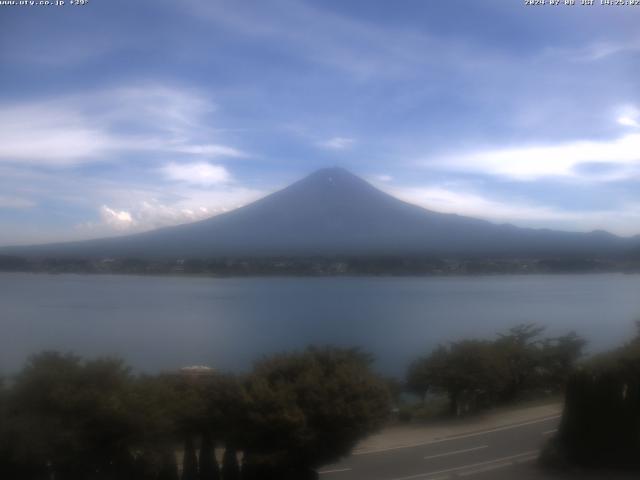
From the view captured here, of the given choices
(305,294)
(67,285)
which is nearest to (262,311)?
(305,294)

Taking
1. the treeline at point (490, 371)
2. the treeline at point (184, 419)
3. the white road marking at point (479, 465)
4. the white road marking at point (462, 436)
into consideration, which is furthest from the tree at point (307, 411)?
the treeline at point (490, 371)

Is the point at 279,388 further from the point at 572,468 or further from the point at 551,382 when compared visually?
the point at 551,382

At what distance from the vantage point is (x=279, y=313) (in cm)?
2527

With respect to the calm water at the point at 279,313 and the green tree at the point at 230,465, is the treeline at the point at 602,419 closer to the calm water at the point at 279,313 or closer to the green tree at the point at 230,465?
the green tree at the point at 230,465

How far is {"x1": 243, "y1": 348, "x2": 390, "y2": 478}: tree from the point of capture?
688 cm

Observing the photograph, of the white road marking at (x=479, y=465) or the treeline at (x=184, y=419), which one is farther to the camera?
the white road marking at (x=479, y=465)

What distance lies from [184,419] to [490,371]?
6.36 m

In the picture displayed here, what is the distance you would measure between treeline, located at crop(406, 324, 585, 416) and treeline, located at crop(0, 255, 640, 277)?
5.00m

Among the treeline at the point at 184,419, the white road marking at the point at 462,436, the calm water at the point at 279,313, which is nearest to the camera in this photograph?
the treeline at the point at 184,419

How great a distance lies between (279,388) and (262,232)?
105 feet

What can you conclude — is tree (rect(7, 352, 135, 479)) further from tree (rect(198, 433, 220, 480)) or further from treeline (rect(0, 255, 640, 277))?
treeline (rect(0, 255, 640, 277))

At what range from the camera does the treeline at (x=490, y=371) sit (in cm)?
1106

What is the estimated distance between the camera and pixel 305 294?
31406 mm

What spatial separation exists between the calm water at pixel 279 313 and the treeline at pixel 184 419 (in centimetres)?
218
